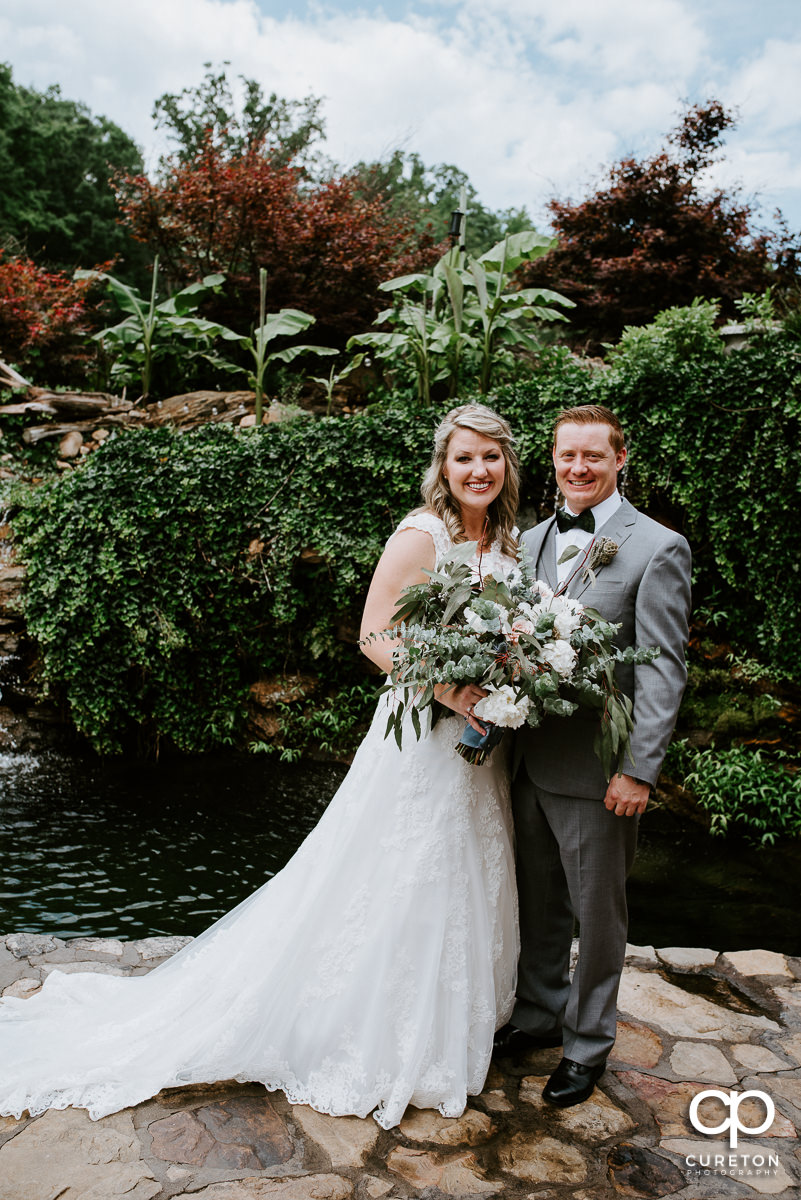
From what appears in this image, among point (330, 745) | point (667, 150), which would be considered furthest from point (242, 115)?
point (330, 745)

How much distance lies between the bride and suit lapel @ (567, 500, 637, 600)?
26cm

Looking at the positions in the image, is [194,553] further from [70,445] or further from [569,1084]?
[569,1084]

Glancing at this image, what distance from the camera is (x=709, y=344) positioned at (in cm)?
665

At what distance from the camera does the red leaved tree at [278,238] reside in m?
9.76

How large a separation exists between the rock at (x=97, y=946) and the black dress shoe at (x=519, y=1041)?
1.61 metres

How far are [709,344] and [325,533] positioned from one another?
3.77 meters

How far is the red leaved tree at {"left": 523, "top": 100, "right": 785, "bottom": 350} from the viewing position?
30.8ft

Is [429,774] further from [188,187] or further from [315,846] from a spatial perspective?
[188,187]

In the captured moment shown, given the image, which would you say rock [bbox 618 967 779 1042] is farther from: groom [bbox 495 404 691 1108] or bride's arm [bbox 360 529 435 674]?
bride's arm [bbox 360 529 435 674]

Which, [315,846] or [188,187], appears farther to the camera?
[188,187]

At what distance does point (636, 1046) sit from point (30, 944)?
2.42 m

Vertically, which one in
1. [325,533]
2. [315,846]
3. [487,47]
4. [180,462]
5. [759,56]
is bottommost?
[315,846]

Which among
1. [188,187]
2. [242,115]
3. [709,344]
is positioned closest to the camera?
[709,344]

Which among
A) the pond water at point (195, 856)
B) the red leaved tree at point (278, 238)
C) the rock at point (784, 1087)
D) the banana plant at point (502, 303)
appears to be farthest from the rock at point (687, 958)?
the red leaved tree at point (278, 238)
